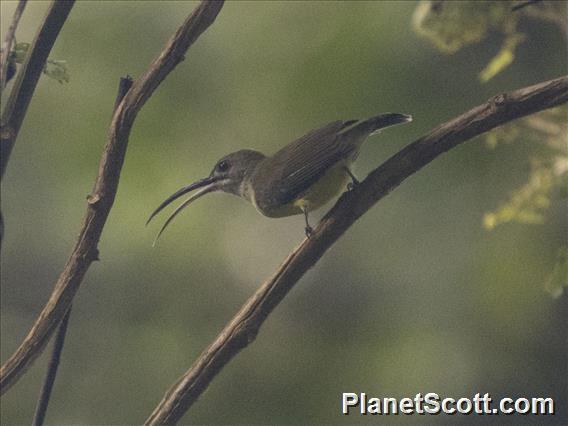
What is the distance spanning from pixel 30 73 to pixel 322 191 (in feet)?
1.11

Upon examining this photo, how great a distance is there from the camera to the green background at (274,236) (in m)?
1.19

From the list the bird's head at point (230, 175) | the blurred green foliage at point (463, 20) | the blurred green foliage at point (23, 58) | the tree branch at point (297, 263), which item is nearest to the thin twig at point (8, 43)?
the blurred green foliage at point (23, 58)

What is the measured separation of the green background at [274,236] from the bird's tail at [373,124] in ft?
0.73

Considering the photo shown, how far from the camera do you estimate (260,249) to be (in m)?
1.25

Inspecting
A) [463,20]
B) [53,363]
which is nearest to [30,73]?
[53,363]

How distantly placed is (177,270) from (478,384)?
1.77 ft

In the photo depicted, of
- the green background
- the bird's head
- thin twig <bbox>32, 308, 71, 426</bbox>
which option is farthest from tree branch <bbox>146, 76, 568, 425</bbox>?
the green background

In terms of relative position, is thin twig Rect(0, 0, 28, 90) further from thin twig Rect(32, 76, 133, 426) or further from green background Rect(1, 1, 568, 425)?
green background Rect(1, 1, 568, 425)

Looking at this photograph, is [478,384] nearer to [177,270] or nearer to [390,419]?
[390,419]

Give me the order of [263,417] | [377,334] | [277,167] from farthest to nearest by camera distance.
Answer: [377,334], [263,417], [277,167]

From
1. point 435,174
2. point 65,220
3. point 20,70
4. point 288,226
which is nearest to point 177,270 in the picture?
point 65,220

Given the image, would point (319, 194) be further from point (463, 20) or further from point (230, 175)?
point (463, 20)

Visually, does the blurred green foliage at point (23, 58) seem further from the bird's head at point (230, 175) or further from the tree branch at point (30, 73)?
the bird's head at point (230, 175)

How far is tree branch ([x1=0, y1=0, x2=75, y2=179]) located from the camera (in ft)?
2.53
